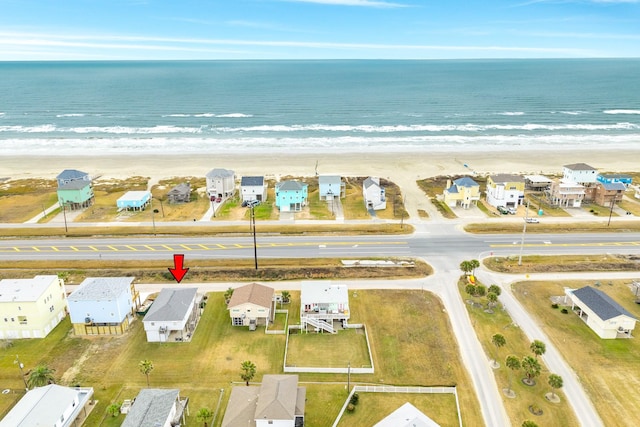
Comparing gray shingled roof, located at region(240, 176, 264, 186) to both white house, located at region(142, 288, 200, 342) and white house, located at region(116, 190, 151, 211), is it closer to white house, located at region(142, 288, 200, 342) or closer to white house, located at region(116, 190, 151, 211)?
white house, located at region(116, 190, 151, 211)

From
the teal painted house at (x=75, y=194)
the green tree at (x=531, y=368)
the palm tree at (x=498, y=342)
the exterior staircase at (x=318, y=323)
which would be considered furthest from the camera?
the teal painted house at (x=75, y=194)

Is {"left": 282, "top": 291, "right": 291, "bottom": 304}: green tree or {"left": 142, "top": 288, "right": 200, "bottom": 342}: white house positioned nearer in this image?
{"left": 142, "top": 288, "right": 200, "bottom": 342}: white house

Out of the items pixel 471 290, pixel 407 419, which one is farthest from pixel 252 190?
pixel 407 419

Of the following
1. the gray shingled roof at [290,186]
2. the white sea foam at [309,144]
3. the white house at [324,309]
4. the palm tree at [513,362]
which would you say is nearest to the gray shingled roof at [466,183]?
the gray shingled roof at [290,186]

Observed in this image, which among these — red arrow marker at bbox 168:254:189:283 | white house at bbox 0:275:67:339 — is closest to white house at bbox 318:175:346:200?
red arrow marker at bbox 168:254:189:283

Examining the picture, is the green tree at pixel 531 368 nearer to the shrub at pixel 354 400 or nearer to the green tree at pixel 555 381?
the green tree at pixel 555 381
